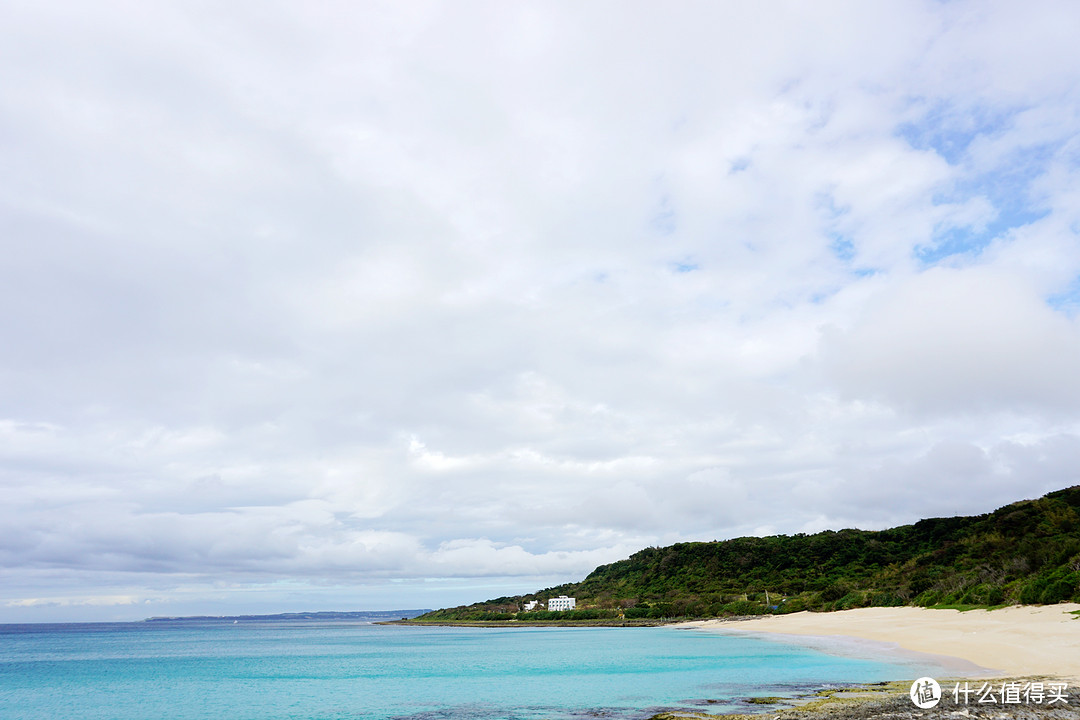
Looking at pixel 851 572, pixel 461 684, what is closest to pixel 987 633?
pixel 461 684

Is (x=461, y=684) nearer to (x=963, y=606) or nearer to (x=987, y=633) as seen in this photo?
(x=987, y=633)

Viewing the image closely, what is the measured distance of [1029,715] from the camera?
14.1 m

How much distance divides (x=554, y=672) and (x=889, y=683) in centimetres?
2108

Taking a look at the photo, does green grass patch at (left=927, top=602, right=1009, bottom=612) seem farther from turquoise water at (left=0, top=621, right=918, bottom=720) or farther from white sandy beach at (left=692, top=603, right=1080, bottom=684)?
turquoise water at (left=0, top=621, right=918, bottom=720)

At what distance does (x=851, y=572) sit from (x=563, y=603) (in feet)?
205

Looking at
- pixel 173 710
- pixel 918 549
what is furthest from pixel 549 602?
pixel 173 710

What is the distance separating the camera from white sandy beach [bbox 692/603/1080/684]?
23.3 m

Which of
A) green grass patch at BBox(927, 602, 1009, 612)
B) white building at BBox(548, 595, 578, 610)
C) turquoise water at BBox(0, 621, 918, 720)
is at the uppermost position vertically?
green grass patch at BBox(927, 602, 1009, 612)

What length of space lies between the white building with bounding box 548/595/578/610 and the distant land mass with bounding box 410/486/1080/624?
2.54 metres

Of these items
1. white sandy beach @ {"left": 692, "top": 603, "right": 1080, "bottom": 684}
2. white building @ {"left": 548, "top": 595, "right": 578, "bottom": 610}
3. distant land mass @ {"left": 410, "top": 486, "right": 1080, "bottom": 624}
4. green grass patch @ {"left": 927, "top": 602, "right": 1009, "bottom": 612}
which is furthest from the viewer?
white building @ {"left": 548, "top": 595, "right": 578, "bottom": 610}

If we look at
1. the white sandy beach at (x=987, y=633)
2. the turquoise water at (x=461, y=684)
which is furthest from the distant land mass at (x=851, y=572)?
the turquoise water at (x=461, y=684)

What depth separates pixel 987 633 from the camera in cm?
3319

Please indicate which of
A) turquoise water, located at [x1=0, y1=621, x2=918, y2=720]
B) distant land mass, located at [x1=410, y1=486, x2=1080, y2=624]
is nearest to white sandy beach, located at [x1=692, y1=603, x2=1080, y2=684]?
distant land mass, located at [x1=410, y1=486, x2=1080, y2=624]

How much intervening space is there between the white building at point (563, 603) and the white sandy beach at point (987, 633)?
7717 cm
